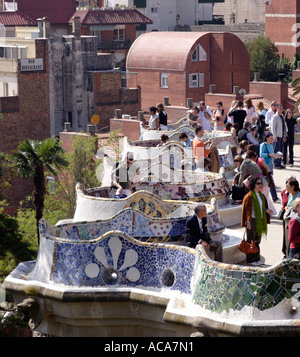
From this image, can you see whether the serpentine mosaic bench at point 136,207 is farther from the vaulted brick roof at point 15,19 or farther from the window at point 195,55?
the vaulted brick roof at point 15,19

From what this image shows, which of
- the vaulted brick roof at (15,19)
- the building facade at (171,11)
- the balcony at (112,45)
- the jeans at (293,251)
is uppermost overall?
the building facade at (171,11)

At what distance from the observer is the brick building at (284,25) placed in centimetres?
7975

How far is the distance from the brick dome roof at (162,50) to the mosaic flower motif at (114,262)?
54182 millimetres

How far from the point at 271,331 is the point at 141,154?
1079 cm

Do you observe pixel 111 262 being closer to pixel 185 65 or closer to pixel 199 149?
pixel 199 149

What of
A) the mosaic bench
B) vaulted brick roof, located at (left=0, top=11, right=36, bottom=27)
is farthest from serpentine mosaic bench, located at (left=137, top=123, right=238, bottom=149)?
vaulted brick roof, located at (left=0, top=11, right=36, bottom=27)

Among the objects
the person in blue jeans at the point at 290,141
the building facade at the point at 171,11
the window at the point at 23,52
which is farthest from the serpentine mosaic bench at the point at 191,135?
the building facade at the point at 171,11

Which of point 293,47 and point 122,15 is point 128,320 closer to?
point 293,47

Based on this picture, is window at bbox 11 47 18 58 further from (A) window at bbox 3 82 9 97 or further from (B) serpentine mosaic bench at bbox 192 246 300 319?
(B) serpentine mosaic bench at bbox 192 246 300 319

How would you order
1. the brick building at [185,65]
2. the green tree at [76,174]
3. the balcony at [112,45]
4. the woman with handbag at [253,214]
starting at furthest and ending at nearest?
the balcony at [112,45], the brick building at [185,65], the green tree at [76,174], the woman with handbag at [253,214]

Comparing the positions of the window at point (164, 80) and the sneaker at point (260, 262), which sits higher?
the window at point (164, 80)

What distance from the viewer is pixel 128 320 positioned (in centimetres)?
1123

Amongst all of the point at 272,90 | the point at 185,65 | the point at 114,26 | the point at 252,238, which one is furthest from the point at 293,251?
the point at 114,26

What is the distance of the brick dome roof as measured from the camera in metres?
65.3
